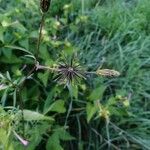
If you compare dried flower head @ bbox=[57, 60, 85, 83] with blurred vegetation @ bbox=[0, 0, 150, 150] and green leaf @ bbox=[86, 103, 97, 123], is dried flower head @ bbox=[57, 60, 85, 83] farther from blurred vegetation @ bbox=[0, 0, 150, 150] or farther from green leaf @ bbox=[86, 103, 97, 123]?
green leaf @ bbox=[86, 103, 97, 123]

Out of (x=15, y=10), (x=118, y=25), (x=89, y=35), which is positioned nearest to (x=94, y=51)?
(x=89, y=35)

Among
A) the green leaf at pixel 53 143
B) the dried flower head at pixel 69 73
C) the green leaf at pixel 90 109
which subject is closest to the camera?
the dried flower head at pixel 69 73

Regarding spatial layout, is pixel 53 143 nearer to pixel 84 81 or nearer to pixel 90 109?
pixel 90 109

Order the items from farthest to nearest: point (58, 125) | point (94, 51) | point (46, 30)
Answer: point (94, 51)
point (46, 30)
point (58, 125)

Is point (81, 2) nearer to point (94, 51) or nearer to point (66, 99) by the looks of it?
point (94, 51)

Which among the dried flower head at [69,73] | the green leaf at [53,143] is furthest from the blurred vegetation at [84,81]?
the dried flower head at [69,73]

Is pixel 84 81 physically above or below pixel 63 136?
above

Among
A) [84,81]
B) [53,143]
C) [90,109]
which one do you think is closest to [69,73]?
[53,143]

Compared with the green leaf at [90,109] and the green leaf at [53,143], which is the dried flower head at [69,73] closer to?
the green leaf at [53,143]

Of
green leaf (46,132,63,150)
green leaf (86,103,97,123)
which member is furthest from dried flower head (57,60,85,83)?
green leaf (86,103,97,123)
